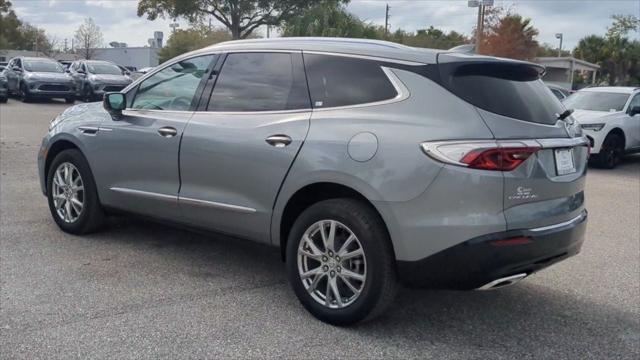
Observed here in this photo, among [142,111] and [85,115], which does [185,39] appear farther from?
[142,111]

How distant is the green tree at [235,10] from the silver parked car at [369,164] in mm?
34971

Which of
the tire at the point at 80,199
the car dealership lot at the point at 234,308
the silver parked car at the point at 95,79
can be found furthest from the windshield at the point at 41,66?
the tire at the point at 80,199

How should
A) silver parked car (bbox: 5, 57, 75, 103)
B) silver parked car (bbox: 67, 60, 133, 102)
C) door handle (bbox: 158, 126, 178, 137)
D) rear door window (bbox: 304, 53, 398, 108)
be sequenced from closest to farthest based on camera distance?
rear door window (bbox: 304, 53, 398, 108)
door handle (bbox: 158, 126, 178, 137)
silver parked car (bbox: 67, 60, 133, 102)
silver parked car (bbox: 5, 57, 75, 103)

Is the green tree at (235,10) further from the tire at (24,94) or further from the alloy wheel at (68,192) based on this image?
the alloy wheel at (68,192)

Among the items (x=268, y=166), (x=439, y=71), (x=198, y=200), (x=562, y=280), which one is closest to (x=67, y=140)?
(x=198, y=200)

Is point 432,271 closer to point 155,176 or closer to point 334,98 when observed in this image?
point 334,98

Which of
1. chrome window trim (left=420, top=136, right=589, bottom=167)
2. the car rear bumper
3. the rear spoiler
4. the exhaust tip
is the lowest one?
the exhaust tip

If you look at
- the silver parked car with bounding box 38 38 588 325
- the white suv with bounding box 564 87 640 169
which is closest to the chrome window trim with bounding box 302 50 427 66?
the silver parked car with bounding box 38 38 588 325

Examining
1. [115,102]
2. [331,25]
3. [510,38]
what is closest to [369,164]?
[115,102]

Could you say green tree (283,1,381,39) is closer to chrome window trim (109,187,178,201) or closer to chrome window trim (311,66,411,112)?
chrome window trim (109,187,178,201)

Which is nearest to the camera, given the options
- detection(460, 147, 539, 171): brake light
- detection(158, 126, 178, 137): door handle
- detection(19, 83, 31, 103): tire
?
detection(460, 147, 539, 171): brake light

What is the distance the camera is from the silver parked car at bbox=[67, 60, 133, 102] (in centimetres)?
2389

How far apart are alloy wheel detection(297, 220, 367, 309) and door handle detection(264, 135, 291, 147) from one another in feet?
1.92

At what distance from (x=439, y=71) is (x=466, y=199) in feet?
2.73
